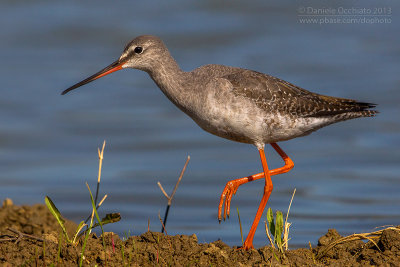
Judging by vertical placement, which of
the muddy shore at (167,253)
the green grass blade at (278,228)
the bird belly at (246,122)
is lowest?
the muddy shore at (167,253)

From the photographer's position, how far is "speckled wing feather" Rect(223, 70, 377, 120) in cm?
900

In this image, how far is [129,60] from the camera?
363 inches

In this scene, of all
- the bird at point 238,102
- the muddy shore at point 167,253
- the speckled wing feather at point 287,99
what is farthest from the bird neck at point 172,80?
the muddy shore at point 167,253

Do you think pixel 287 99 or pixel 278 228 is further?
pixel 287 99

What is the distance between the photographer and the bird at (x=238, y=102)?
8.59 m

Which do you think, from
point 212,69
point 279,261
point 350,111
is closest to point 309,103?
point 350,111

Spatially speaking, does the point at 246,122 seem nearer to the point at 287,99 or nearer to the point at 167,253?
the point at 287,99

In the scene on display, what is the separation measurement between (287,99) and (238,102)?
1071 millimetres

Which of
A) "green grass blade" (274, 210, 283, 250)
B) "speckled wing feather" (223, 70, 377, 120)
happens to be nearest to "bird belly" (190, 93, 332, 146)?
"speckled wing feather" (223, 70, 377, 120)

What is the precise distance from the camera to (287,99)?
9.38 metres

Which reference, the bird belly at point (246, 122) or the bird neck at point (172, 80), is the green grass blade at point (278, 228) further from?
the bird neck at point (172, 80)

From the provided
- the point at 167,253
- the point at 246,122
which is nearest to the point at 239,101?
the point at 246,122

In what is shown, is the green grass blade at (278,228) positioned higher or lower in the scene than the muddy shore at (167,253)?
higher

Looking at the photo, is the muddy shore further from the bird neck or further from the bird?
the bird neck
